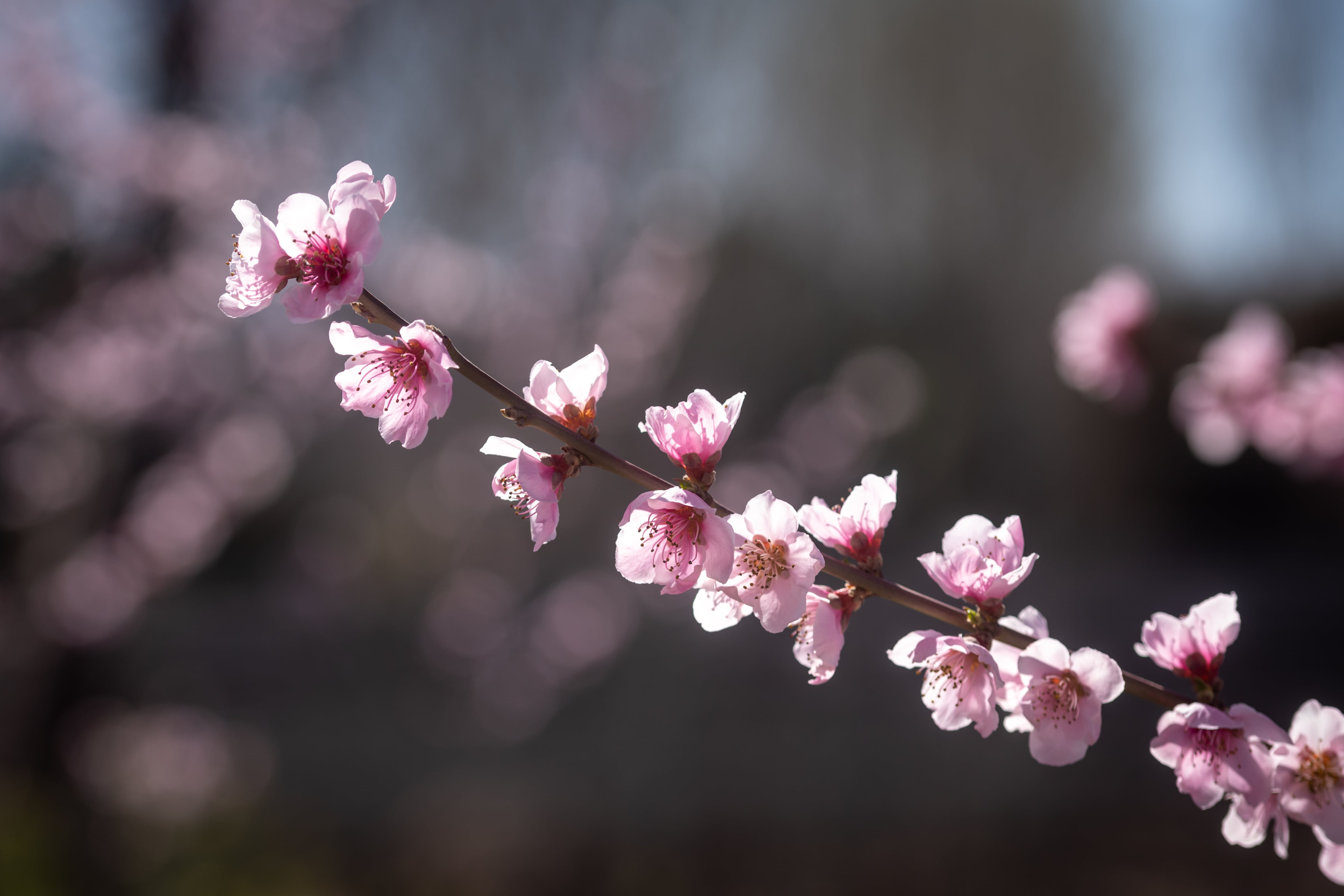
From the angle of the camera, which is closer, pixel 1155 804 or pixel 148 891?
pixel 148 891

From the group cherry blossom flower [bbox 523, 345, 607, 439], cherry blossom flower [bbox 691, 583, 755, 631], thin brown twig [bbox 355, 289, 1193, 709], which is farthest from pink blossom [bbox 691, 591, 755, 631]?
cherry blossom flower [bbox 523, 345, 607, 439]

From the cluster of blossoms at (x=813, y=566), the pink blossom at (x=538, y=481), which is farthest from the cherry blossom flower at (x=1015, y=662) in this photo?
the pink blossom at (x=538, y=481)

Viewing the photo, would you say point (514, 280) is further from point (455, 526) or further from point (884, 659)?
point (884, 659)

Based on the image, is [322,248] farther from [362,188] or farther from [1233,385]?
[1233,385]

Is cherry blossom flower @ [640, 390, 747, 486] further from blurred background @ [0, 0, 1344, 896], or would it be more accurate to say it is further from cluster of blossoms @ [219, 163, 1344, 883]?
blurred background @ [0, 0, 1344, 896]

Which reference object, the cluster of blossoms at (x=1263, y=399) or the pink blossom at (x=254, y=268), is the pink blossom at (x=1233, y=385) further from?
the pink blossom at (x=254, y=268)

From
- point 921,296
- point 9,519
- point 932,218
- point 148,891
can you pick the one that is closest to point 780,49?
point 932,218

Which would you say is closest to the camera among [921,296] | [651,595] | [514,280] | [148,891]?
[148,891]
